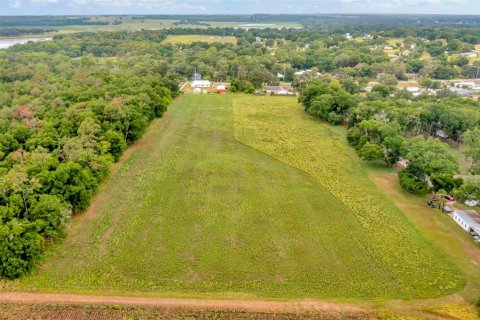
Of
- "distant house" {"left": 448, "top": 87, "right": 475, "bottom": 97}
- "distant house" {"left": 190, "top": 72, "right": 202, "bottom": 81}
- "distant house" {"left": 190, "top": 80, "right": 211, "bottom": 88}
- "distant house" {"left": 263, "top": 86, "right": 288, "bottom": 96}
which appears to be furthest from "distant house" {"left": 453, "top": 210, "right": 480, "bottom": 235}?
"distant house" {"left": 190, "top": 72, "right": 202, "bottom": 81}

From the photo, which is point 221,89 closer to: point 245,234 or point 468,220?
point 245,234

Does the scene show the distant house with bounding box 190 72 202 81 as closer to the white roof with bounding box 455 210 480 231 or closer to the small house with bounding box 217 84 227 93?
the small house with bounding box 217 84 227 93

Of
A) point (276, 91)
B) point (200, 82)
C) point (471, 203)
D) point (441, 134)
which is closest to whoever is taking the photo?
point (471, 203)

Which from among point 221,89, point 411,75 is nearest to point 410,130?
point 221,89

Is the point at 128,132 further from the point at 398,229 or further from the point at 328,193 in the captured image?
the point at 398,229

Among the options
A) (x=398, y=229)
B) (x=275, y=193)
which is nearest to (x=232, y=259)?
(x=275, y=193)

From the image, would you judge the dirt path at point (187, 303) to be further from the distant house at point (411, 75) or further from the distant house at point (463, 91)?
the distant house at point (411, 75)
